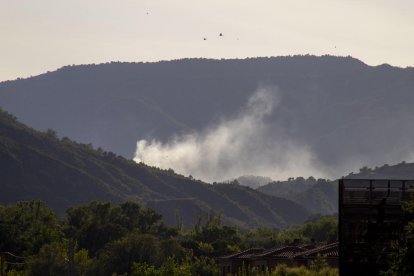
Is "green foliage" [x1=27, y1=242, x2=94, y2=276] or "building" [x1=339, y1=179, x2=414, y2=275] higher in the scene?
"green foliage" [x1=27, y1=242, x2=94, y2=276]

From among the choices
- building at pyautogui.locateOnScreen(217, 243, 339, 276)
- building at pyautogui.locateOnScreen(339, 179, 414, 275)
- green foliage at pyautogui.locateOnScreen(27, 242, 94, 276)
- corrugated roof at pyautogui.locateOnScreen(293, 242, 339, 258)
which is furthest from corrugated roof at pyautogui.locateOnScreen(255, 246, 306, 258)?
building at pyautogui.locateOnScreen(339, 179, 414, 275)

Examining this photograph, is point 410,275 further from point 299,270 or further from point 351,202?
point 299,270

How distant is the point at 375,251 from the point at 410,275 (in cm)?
2256

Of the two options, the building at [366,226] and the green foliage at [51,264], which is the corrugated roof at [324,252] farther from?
the building at [366,226]

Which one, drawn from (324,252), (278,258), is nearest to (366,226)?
(324,252)

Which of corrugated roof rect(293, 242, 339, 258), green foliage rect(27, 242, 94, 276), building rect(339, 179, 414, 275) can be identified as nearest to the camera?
building rect(339, 179, 414, 275)

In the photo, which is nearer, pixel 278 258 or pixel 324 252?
pixel 324 252

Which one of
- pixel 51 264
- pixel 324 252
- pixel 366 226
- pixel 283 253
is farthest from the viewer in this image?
pixel 51 264

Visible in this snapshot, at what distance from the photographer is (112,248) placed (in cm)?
19075

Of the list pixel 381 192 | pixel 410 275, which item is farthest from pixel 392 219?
pixel 410 275

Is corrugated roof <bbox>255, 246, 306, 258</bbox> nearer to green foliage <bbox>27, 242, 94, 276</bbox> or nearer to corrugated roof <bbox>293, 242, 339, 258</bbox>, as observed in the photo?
corrugated roof <bbox>293, 242, 339, 258</bbox>

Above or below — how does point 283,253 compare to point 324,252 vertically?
above

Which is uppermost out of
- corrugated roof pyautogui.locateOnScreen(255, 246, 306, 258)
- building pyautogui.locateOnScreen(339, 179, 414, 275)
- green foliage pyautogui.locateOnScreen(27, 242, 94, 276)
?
corrugated roof pyautogui.locateOnScreen(255, 246, 306, 258)

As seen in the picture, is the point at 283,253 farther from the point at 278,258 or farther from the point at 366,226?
the point at 366,226
